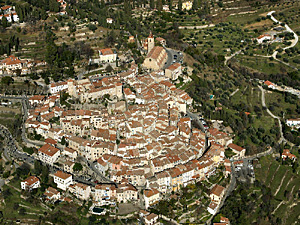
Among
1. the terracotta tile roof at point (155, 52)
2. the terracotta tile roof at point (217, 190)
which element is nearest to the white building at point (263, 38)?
the terracotta tile roof at point (155, 52)

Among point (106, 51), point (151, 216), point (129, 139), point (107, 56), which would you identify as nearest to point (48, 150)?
point (129, 139)

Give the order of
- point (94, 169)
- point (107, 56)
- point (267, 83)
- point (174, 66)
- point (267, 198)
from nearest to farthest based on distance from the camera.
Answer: point (267, 198) < point (94, 169) < point (174, 66) < point (107, 56) < point (267, 83)

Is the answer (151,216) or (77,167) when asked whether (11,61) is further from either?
(151,216)

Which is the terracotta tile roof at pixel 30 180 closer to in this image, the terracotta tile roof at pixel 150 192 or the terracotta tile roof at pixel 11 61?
the terracotta tile roof at pixel 150 192

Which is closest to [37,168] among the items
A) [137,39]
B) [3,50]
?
[3,50]

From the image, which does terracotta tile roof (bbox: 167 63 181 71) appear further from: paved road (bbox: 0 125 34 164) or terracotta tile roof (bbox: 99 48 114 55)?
paved road (bbox: 0 125 34 164)

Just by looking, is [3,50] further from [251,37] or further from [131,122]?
[251,37]
